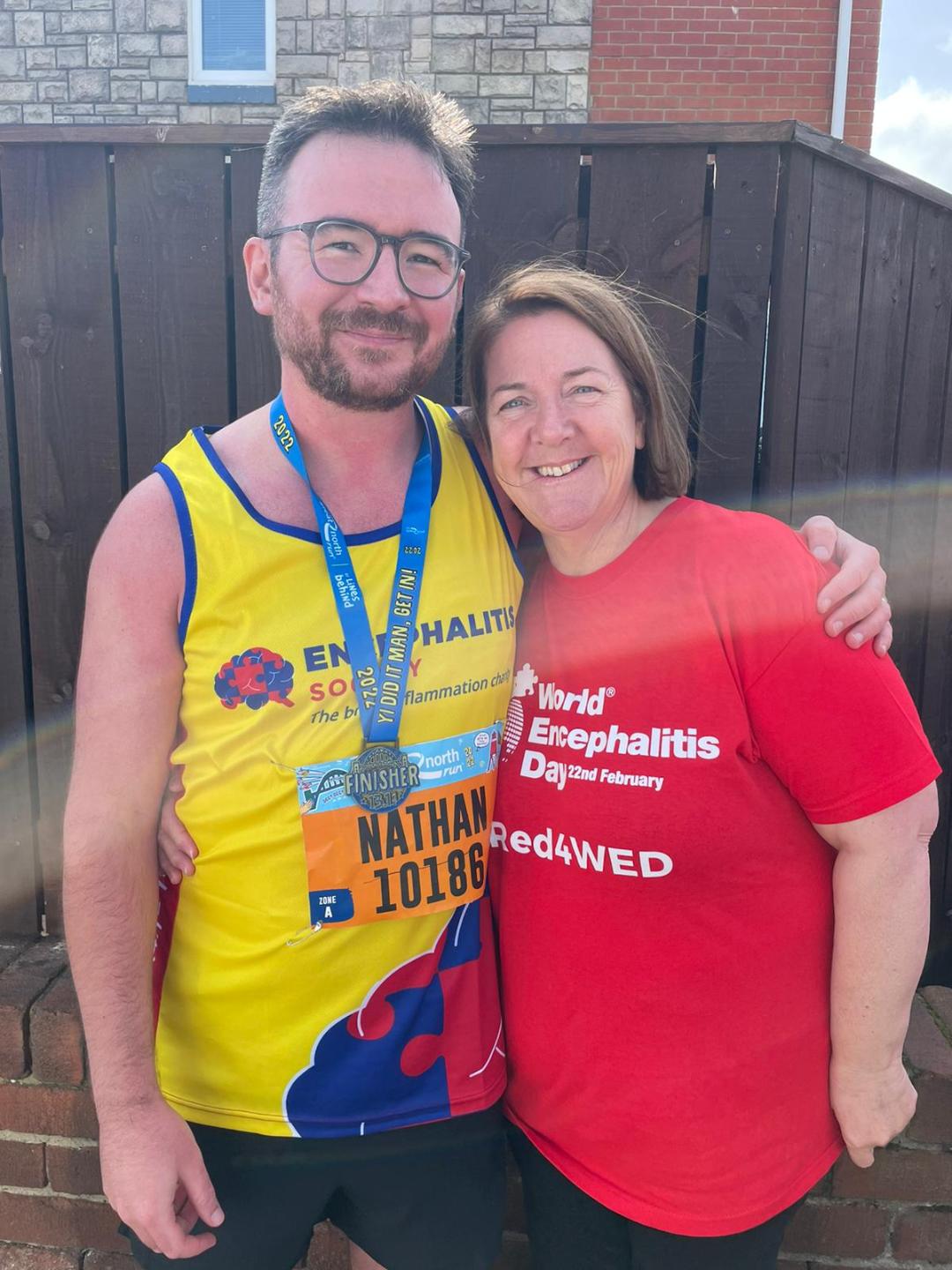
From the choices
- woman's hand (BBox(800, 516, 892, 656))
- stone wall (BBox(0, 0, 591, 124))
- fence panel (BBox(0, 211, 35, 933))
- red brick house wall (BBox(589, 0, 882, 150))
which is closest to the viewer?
woman's hand (BBox(800, 516, 892, 656))

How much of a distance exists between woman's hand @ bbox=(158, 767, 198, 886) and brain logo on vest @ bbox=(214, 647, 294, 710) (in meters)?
0.21

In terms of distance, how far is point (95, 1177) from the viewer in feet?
7.08

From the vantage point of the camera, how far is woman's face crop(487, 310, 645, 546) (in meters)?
1.56

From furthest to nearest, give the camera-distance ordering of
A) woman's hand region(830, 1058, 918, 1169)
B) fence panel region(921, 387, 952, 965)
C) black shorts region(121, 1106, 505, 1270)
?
fence panel region(921, 387, 952, 965), black shorts region(121, 1106, 505, 1270), woman's hand region(830, 1058, 918, 1169)

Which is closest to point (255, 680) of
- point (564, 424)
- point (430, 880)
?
point (430, 880)

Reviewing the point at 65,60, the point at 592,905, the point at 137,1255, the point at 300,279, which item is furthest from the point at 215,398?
the point at 65,60

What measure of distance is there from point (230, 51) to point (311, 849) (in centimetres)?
826

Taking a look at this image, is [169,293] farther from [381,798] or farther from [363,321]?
[381,798]

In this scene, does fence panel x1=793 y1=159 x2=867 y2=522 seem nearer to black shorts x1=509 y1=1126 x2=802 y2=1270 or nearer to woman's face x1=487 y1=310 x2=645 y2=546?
woman's face x1=487 y1=310 x2=645 y2=546

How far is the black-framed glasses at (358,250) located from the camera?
1.55 metres

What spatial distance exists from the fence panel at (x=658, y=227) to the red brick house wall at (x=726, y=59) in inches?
255

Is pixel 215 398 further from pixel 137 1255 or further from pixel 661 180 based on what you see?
pixel 137 1255

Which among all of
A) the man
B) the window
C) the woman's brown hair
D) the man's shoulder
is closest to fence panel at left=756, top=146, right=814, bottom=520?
the woman's brown hair

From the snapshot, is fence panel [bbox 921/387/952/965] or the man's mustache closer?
the man's mustache
